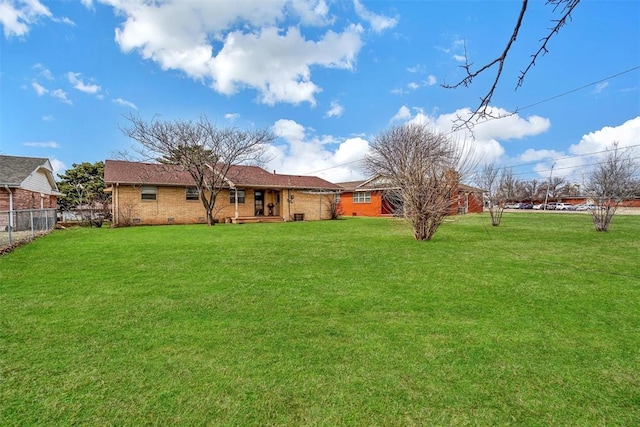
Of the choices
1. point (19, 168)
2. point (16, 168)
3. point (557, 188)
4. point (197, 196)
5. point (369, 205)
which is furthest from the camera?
point (557, 188)

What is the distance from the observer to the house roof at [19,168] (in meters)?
16.2

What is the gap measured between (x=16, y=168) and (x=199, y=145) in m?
10.1

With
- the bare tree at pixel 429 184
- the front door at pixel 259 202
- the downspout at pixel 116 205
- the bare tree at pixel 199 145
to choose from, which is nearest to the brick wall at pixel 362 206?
the front door at pixel 259 202

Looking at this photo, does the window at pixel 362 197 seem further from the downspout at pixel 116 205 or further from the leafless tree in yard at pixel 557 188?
the leafless tree in yard at pixel 557 188

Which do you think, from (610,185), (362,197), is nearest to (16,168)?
(362,197)

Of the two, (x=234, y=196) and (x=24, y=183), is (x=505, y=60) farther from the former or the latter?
(x=24, y=183)

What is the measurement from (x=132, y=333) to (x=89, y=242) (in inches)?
362

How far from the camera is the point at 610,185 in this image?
15695 millimetres

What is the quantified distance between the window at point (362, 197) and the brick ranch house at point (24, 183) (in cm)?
2402

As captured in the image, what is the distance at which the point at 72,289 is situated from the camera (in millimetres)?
5250

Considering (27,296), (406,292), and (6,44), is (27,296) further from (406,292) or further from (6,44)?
(6,44)

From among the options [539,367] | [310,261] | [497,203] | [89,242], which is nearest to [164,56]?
[89,242]

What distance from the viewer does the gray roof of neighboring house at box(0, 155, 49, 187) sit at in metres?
16.2

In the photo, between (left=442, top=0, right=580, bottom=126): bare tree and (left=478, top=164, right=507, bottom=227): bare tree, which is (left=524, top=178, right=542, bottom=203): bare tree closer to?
(left=478, top=164, right=507, bottom=227): bare tree
